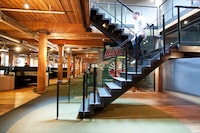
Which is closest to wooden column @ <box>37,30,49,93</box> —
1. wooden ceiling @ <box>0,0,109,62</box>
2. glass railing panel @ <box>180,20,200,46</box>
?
wooden ceiling @ <box>0,0,109,62</box>

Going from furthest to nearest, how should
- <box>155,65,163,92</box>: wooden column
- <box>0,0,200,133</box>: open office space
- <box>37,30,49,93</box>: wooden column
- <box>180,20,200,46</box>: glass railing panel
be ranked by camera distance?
<box>155,65,163,92</box>: wooden column, <box>37,30,49,93</box>: wooden column, <box>180,20,200,46</box>: glass railing panel, <box>0,0,200,133</box>: open office space

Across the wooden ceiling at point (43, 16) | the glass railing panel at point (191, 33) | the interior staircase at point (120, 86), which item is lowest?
the interior staircase at point (120, 86)

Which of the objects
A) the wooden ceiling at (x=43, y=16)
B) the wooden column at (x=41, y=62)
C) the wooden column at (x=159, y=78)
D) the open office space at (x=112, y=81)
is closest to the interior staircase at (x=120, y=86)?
the open office space at (x=112, y=81)

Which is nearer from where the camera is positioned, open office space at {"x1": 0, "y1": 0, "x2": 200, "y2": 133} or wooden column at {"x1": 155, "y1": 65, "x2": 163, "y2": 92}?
open office space at {"x1": 0, "y1": 0, "x2": 200, "y2": 133}

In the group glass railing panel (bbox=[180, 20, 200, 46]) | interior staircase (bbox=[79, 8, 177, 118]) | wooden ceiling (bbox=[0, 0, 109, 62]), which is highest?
wooden ceiling (bbox=[0, 0, 109, 62])

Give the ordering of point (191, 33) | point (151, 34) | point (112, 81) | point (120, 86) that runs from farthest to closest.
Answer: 1. point (151, 34)
2. point (191, 33)
3. point (112, 81)
4. point (120, 86)

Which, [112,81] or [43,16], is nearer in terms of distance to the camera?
[112,81]

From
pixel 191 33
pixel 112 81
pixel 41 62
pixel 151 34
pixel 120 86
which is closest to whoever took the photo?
pixel 120 86

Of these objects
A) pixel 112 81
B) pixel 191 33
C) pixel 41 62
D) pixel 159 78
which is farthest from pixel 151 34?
pixel 41 62

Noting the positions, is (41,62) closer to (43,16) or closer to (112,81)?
(43,16)

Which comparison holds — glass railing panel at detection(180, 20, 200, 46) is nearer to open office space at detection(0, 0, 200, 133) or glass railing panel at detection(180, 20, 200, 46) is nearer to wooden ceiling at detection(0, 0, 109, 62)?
open office space at detection(0, 0, 200, 133)

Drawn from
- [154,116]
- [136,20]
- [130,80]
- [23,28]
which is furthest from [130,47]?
[23,28]

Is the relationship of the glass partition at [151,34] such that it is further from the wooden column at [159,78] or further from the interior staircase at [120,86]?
the wooden column at [159,78]

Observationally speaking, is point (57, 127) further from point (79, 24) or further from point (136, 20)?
point (136, 20)
